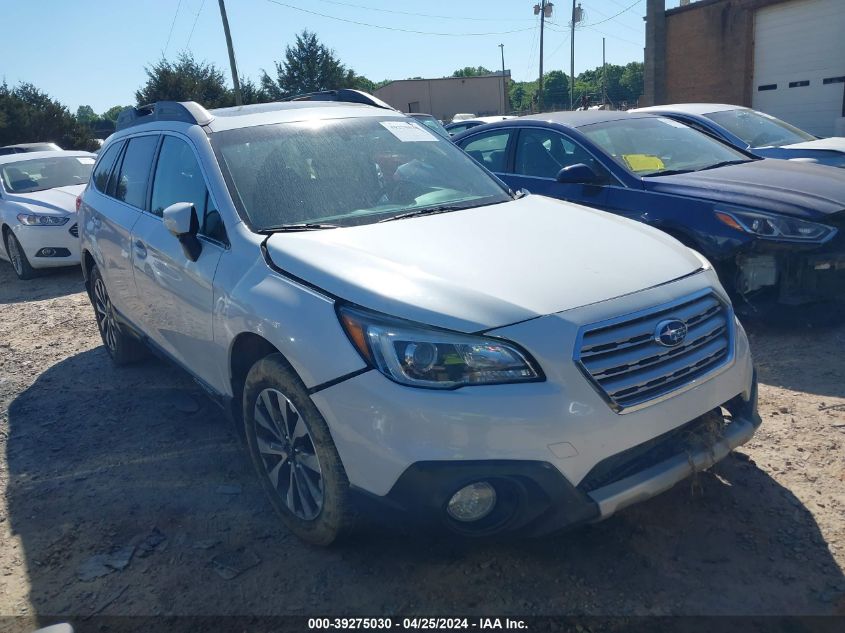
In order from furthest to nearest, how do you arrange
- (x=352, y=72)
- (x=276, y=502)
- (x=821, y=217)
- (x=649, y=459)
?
(x=352, y=72) < (x=821, y=217) < (x=276, y=502) < (x=649, y=459)

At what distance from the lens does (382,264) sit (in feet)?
8.75

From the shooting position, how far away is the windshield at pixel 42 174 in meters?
9.70

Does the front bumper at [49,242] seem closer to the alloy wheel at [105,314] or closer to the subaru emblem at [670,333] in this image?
the alloy wheel at [105,314]

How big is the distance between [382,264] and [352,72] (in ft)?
131

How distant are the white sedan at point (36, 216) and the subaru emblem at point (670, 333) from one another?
25.0 ft

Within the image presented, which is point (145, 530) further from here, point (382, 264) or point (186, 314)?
point (382, 264)

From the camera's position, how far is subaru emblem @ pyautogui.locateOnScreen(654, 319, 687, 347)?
8.14 feet

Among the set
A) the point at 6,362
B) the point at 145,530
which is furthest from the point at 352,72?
the point at 145,530

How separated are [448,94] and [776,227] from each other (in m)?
54.3

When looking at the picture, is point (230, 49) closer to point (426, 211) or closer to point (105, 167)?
point (105, 167)

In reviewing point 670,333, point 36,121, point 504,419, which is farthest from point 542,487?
point 36,121

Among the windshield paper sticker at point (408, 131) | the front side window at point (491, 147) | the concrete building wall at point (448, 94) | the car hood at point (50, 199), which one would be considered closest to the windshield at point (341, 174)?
the windshield paper sticker at point (408, 131)

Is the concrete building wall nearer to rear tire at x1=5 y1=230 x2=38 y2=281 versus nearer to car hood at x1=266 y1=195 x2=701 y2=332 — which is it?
rear tire at x1=5 y1=230 x2=38 y2=281

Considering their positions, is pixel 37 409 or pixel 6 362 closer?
pixel 37 409
